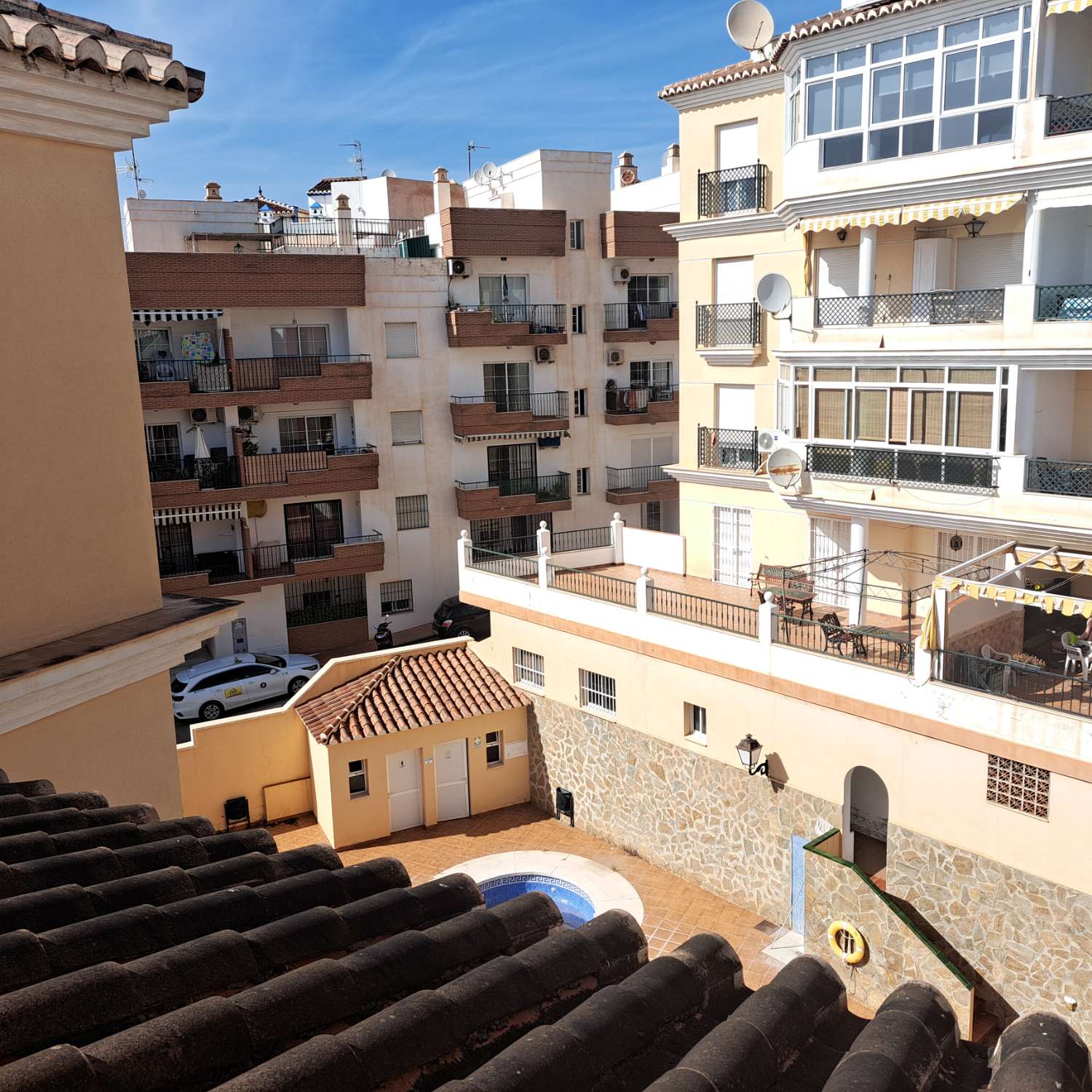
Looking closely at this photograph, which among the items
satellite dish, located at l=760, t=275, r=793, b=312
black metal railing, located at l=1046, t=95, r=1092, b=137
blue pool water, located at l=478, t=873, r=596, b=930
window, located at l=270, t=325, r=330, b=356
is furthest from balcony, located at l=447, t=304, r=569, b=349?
black metal railing, located at l=1046, t=95, r=1092, b=137

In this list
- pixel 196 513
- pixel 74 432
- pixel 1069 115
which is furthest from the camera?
pixel 196 513

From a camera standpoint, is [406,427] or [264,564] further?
[406,427]

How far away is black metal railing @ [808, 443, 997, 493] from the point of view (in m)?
18.7

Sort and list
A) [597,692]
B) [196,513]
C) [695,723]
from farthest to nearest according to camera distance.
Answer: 1. [196,513]
2. [597,692]
3. [695,723]

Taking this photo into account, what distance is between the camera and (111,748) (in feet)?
25.3

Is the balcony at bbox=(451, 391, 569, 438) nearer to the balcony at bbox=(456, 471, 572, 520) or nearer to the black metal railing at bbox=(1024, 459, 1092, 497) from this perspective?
the balcony at bbox=(456, 471, 572, 520)

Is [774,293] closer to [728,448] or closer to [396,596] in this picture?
[728,448]

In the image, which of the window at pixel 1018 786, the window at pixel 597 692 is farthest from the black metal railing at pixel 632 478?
the window at pixel 1018 786

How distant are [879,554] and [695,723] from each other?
18.7 feet

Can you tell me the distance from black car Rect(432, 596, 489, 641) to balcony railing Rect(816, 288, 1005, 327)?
1582 cm

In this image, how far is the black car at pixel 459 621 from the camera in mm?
32094

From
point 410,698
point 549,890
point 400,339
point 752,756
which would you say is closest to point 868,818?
point 752,756

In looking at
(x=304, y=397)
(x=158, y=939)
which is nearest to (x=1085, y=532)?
(x=158, y=939)

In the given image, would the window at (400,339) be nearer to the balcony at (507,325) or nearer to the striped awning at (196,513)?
the balcony at (507,325)
